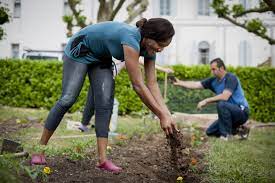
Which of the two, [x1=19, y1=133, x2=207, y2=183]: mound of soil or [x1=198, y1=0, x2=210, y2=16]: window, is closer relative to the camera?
[x1=19, y1=133, x2=207, y2=183]: mound of soil

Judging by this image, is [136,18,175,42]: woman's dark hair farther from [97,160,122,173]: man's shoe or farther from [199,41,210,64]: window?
[199,41,210,64]: window

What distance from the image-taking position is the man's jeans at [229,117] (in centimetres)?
665

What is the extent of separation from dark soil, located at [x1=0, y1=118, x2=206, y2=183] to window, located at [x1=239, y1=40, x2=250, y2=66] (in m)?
19.2

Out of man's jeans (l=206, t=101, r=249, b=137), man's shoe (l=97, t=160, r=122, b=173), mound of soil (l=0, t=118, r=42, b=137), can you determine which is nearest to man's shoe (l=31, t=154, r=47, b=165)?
man's shoe (l=97, t=160, r=122, b=173)

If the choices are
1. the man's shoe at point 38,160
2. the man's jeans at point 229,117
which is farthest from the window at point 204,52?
the man's shoe at point 38,160

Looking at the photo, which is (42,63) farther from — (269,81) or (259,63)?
A: (259,63)

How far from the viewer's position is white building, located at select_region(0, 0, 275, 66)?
878 inches

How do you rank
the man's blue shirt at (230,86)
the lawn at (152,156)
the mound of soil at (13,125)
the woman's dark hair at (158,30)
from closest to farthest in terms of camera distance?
the woman's dark hair at (158,30) < the lawn at (152,156) < the mound of soil at (13,125) < the man's blue shirt at (230,86)

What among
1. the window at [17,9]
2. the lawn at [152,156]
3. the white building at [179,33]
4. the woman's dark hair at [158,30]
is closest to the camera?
the woman's dark hair at [158,30]

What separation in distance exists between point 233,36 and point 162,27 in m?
20.6

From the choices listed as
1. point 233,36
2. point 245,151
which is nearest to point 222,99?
point 245,151

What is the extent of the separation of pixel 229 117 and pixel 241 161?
6.83 feet

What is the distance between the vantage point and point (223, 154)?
5.10 meters

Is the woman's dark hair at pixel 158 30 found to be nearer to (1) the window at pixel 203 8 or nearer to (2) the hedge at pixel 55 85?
(2) the hedge at pixel 55 85
